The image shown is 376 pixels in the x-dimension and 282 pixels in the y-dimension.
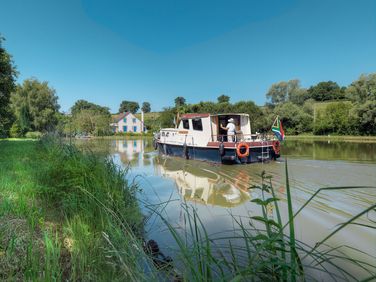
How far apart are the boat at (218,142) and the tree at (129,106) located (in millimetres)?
90310

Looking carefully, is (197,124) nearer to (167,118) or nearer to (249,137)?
(249,137)

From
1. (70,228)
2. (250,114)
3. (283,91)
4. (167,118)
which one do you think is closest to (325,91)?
(283,91)

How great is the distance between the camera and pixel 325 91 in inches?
3236

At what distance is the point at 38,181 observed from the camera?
15.0ft

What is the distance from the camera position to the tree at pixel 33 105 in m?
34.1

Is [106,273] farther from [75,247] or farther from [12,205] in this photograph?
[12,205]

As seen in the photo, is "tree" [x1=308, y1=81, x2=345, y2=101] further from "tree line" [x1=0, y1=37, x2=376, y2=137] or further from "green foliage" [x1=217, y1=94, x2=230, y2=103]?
"tree line" [x1=0, y1=37, x2=376, y2=137]

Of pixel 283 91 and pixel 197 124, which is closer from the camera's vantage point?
pixel 197 124

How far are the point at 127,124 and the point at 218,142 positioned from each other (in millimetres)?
43524

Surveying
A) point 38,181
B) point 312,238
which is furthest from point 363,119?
point 38,181

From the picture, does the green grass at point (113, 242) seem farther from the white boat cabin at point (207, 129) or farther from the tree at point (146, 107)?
the tree at point (146, 107)

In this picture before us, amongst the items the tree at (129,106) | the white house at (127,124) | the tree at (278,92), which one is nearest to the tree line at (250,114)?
the white house at (127,124)

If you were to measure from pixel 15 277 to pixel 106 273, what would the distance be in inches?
25.7

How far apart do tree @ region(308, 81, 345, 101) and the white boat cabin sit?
75.8 meters
